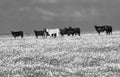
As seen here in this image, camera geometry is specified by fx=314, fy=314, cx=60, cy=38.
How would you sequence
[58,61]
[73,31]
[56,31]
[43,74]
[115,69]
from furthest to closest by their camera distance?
[73,31] → [56,31] → [58,61] → [115,69] → [43,74]

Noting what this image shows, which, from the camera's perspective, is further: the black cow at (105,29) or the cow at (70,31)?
the cow at (70,31)

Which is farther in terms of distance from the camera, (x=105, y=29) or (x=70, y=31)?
(x=70, y=31)

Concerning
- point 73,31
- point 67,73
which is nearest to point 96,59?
point 67,73

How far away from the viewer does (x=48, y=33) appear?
242 ft

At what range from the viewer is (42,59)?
67.3ft

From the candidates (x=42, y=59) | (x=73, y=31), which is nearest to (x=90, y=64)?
(x=42, y=59)

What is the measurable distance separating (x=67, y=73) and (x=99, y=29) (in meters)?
68.6

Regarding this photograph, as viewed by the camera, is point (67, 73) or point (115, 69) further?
point (115, 69)

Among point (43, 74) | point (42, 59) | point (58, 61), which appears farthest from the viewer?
point (42, 59)

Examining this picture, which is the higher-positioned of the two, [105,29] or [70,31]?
[105,29]

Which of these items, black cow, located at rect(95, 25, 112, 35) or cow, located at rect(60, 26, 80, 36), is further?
cow, located at rect(60, 26, 80, 36)

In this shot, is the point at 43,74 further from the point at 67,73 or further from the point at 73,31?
the point at 73,31

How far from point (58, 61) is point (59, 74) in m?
5.60

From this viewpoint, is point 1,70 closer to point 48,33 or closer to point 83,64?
point 83,64
